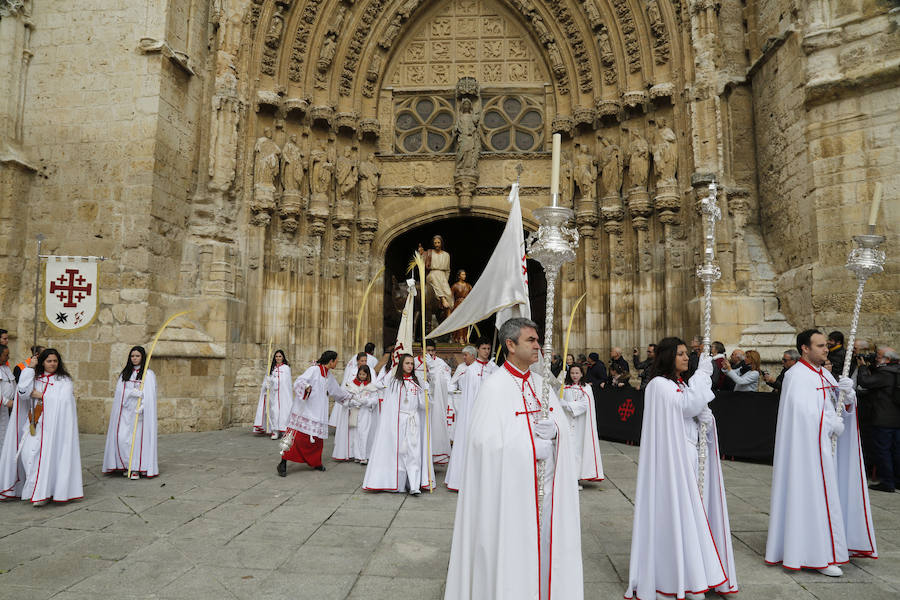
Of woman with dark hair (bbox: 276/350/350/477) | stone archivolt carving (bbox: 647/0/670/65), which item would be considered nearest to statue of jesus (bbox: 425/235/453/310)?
stone archivolt carving (bbox: 647/0/670/65)

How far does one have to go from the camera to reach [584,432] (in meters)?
7.58

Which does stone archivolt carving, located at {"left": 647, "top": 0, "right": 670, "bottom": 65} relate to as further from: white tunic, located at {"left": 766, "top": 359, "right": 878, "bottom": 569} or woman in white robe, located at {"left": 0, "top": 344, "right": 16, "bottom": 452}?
woman in white robe, located at {"left": 0, "top": 344, "right": 16, "bottom": 452}

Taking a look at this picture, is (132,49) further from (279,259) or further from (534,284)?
(534,284)

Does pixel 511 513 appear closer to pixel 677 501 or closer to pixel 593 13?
pixel 677 501

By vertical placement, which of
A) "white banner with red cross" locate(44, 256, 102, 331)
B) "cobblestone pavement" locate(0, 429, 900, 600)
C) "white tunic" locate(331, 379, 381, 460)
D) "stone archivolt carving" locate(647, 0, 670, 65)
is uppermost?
"stone archivolt carving" locate(647, 0, 670, 65)

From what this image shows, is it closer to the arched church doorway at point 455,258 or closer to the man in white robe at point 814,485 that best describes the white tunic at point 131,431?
the man in white robe at point 814,485

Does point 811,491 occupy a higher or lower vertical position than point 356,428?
higher

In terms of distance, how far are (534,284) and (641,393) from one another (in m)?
6.60

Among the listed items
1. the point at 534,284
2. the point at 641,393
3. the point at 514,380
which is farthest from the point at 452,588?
the point at 534,284

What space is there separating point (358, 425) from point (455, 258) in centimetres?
1054

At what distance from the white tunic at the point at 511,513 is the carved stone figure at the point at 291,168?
1105 cm

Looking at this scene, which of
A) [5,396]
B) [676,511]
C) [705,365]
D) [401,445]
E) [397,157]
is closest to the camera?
[676,511]

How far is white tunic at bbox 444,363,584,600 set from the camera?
3057 millimetres

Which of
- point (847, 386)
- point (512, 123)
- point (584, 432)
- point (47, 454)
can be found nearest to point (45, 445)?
point (47, 454)
